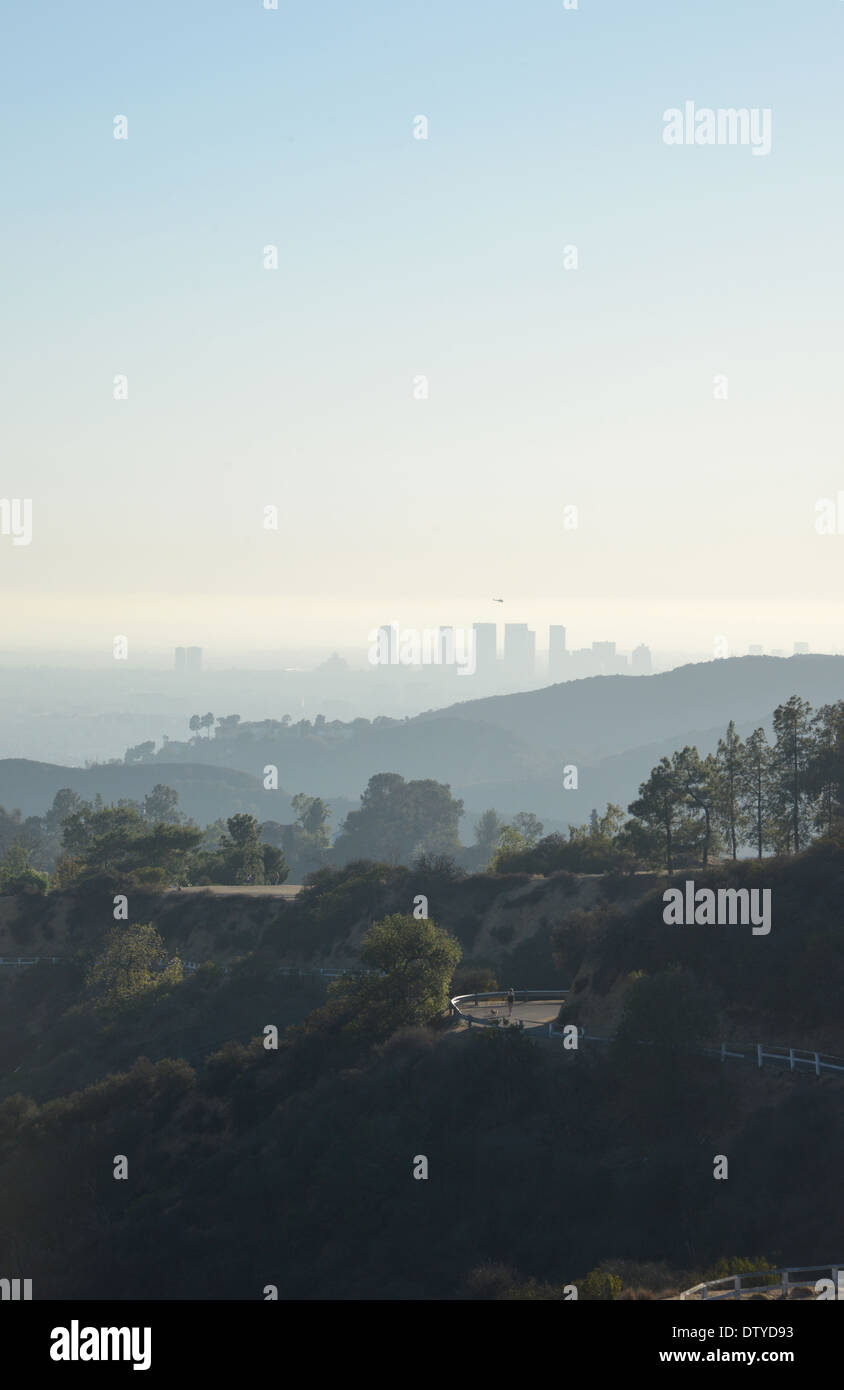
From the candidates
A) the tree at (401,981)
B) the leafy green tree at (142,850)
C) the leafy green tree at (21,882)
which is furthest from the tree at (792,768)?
the leafy green tree at (21,882)

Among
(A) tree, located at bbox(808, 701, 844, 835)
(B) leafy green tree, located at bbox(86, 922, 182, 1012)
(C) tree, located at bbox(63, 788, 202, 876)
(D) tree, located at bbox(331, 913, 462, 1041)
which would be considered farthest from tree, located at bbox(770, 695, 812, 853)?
(C) tree, located at bbox(63, 788, 202, 876)

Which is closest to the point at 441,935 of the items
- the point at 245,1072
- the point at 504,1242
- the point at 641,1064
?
the point at 245,1072

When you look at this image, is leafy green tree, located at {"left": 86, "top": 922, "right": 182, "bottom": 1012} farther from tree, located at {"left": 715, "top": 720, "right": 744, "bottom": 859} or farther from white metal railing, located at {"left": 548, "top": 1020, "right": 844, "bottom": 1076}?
white metal railing, located at {"left": 548, "top": 1020, "right": 844, "bottom": 1076}

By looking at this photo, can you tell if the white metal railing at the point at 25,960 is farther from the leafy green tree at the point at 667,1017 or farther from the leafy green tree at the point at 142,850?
the leafy green tree at the point at 667,1017

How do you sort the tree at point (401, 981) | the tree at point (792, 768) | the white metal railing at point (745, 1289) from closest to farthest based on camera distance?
the white metal railing at point (745, 1289) < the tree at point (401, 981) < the tree at point (792, 768)
